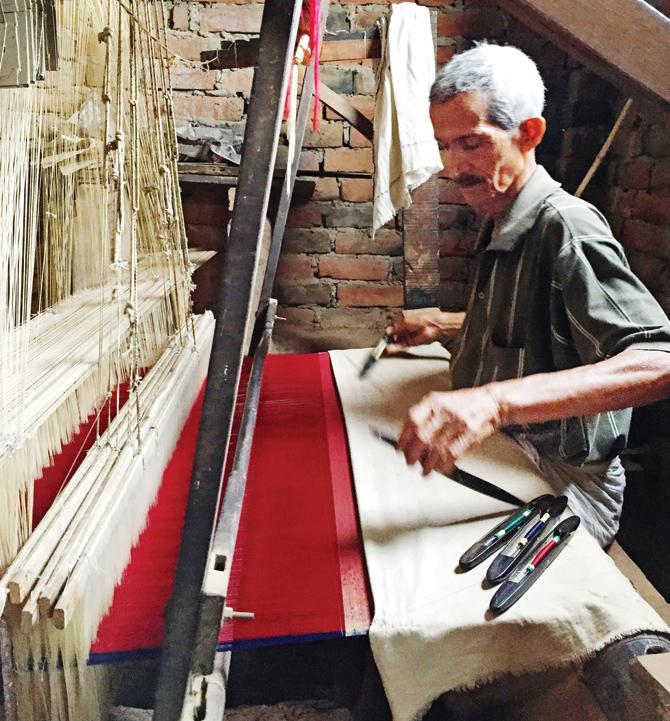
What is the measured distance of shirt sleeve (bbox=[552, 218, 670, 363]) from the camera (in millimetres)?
933

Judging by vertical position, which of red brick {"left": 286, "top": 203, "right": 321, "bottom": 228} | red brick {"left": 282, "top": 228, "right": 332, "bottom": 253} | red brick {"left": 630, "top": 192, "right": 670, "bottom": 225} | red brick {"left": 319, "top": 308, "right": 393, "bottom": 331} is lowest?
red brick {"left": 319, "top": 308, "right": 393, "bottom": 331}

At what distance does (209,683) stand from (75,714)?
0.61 ft

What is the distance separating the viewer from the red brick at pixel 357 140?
8.73ft

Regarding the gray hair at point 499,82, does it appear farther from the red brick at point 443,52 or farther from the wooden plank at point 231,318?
the red brick at point 443,52

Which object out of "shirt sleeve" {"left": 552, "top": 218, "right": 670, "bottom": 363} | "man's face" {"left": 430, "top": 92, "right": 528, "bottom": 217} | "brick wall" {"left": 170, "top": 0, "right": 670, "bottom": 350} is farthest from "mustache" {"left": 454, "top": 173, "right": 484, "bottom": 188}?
"brick wall" {"left": 170, "top": 0, "right": 670, "bottom": 350}

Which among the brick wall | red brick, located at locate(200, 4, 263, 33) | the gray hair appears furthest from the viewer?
red brick, located at locate(200, 4, 263, 33)

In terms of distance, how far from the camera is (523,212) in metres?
1.19

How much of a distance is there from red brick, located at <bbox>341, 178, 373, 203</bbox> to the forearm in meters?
1.99

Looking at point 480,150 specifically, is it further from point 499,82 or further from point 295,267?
point 295,267

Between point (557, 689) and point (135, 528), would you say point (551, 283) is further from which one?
point (135, 528)

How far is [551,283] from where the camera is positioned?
109 centimetres

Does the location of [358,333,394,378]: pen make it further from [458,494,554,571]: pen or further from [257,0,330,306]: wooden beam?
[458,494,554,571]: pen

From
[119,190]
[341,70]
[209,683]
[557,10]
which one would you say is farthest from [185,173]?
[209,683]

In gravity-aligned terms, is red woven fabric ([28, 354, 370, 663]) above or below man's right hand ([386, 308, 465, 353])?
below
